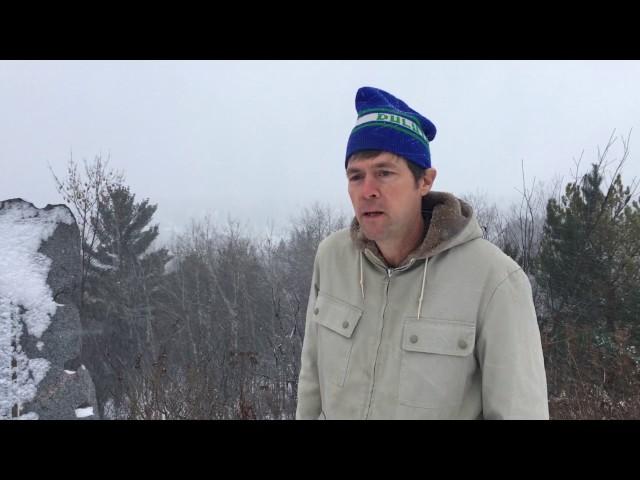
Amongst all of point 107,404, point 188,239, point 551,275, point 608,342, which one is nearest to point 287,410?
point 608,342

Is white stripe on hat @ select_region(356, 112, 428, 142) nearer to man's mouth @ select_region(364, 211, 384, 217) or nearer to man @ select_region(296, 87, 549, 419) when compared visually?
man @ select_region(296, 87, 549, 419)

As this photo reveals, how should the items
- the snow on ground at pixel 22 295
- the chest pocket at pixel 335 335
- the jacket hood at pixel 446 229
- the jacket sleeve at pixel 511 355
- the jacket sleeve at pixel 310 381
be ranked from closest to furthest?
1. the jacket sleeve at pixel 511 355
2. the jacket hood at pixel 446 229
3. the chest pocket at pixel 335 335
4. the jacket sleeve at pixel 310 381
5. the snow on ground at pixel 22 295

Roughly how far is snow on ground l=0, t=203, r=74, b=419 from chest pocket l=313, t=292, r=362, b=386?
468cm

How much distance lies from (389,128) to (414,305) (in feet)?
1.91

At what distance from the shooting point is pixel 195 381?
7109mm

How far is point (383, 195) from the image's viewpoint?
1519mm

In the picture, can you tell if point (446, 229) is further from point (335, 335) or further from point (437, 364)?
point (335, 335)

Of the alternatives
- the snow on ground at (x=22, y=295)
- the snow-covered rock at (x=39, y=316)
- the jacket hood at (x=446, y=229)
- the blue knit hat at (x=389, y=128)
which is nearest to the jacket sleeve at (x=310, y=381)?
the jacket hood at (x=446, y=229)

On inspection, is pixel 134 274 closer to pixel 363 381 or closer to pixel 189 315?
pixel 189 315

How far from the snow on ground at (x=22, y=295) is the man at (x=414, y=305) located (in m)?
4.71

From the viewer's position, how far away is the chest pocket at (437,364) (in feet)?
4.63

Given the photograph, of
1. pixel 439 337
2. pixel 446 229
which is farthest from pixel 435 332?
pixel 446 229

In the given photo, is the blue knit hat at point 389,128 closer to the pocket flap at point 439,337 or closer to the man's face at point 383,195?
the man's face at point 383,195

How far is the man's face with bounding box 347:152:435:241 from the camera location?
5.00 ft
